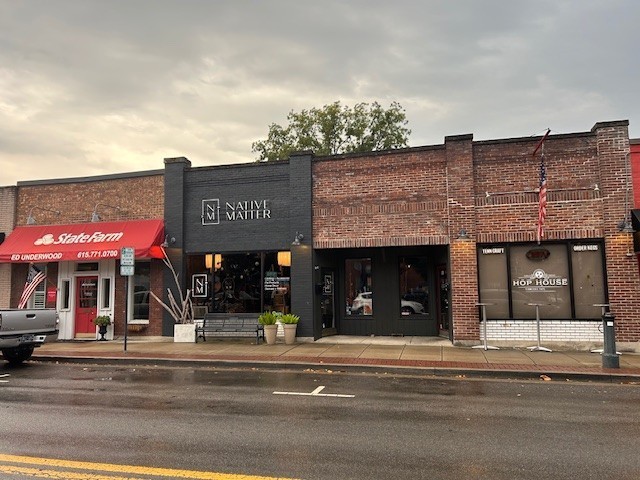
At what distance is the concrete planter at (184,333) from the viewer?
48.1 feet

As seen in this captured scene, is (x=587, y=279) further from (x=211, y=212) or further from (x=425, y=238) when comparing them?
(x=211, y=212)

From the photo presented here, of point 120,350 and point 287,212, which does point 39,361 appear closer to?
point 120,350

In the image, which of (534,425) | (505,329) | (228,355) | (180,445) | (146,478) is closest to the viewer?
(146,478)

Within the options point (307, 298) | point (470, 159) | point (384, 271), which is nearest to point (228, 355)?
point (307, 298)

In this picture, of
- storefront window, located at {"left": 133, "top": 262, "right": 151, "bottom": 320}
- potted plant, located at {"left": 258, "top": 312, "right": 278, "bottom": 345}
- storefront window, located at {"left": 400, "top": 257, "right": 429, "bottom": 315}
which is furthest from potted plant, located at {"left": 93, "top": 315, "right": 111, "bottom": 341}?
storefront window, located at {"left": 400, "top": 257, "right": 429, "bottom": 315}

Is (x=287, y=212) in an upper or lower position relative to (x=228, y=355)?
upper

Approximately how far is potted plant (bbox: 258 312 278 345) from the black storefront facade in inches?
31.9

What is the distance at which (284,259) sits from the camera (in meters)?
15.1

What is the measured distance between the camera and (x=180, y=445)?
5434 millimetres

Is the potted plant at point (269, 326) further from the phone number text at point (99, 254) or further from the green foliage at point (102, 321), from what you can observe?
the green foliage at point (102, 321)

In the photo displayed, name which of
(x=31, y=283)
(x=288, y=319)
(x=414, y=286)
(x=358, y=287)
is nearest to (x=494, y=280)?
(x=414, y=286)

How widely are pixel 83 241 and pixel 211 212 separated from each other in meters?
4.26

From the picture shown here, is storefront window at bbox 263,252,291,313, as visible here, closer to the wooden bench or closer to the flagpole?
the wooden bench

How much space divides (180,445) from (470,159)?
35.8 feet
